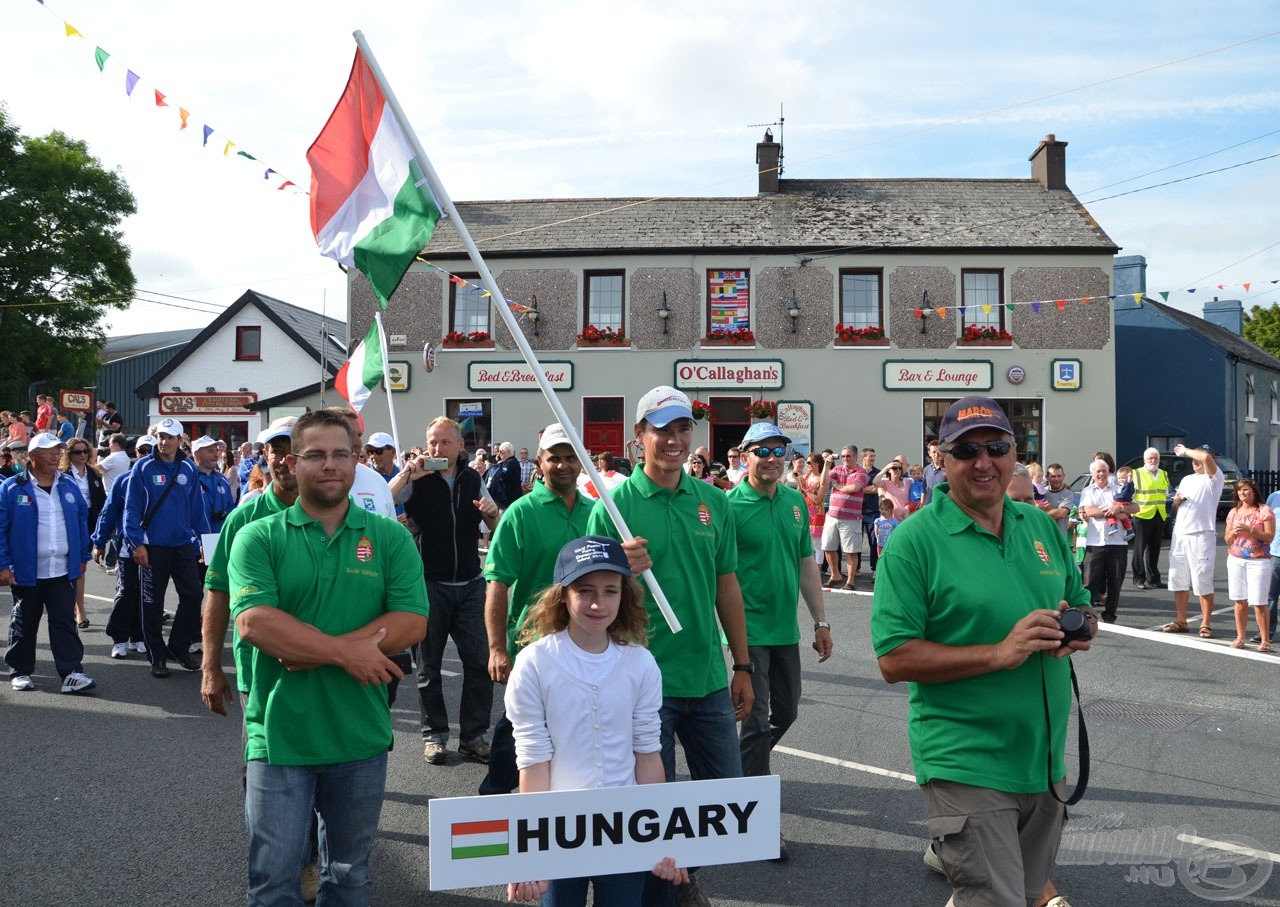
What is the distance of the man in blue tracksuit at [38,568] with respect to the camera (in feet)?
26.8

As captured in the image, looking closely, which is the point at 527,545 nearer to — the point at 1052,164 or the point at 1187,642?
the point at 1187,642

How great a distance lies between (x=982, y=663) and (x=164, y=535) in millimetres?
7634

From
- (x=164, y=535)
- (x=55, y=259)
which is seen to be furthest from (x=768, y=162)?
(x=55, y=259)

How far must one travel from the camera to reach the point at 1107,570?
12391 millimetres

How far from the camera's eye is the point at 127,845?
5004 mm

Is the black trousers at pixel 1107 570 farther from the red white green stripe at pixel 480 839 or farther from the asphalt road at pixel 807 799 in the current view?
the red white green stripe at pixel 480 839

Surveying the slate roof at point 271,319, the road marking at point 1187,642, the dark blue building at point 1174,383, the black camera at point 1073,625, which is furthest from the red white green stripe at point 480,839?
the slate roof at point 271,319


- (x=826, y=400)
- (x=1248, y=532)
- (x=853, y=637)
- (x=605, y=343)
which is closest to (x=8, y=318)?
(x=605, y=343)

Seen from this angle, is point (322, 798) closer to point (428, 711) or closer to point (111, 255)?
point (428, 711)

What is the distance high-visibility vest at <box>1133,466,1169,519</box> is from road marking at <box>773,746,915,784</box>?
31.9 ft

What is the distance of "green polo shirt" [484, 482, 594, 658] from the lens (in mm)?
4941

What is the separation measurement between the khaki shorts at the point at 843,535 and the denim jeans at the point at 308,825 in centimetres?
1210

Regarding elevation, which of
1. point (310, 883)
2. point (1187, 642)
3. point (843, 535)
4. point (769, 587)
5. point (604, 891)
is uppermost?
point (769, 587)

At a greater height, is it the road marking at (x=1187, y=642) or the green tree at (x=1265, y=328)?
the green tree at (x=1265, y=328)
